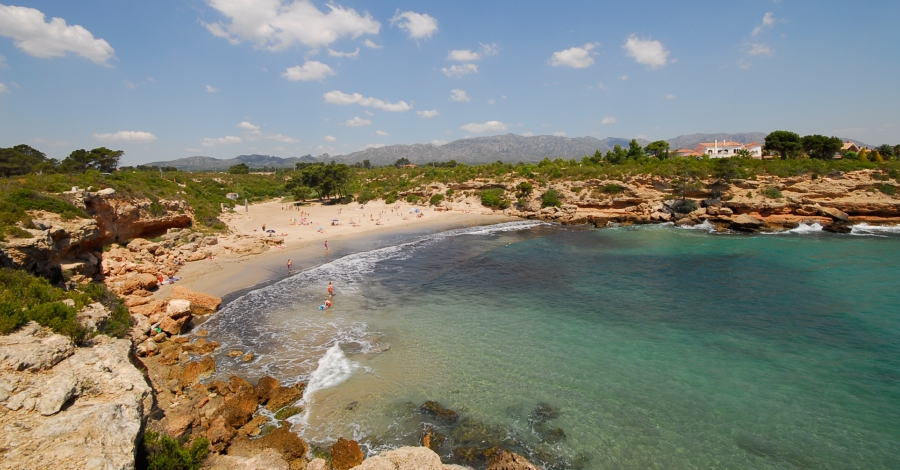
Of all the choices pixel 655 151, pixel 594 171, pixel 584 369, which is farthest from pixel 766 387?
pixel 655 151

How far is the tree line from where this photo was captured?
40.7 m

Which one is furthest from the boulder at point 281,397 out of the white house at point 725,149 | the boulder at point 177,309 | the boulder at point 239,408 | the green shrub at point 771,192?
the white house at point 725,149

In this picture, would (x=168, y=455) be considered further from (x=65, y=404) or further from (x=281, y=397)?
(x=281, y=397)

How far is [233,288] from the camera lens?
21.5 metres

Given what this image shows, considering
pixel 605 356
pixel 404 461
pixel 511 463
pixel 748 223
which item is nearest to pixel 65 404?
pixel 404 461

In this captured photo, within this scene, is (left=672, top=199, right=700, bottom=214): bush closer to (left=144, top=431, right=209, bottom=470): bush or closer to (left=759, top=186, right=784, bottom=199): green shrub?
(left=759, top=186, right=784, bottom=199): green shrub

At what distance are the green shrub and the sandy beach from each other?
26667mm

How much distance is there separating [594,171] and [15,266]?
50918 mm

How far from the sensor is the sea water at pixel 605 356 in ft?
32.2

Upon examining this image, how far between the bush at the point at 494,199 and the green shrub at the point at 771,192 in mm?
27963

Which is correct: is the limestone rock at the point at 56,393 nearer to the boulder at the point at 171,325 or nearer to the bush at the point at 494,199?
the boulder at the point at 171,325

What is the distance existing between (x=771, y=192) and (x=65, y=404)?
2042 inches

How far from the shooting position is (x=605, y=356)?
45.1 ft

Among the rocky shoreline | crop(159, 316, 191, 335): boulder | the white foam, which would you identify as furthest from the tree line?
the white foam
